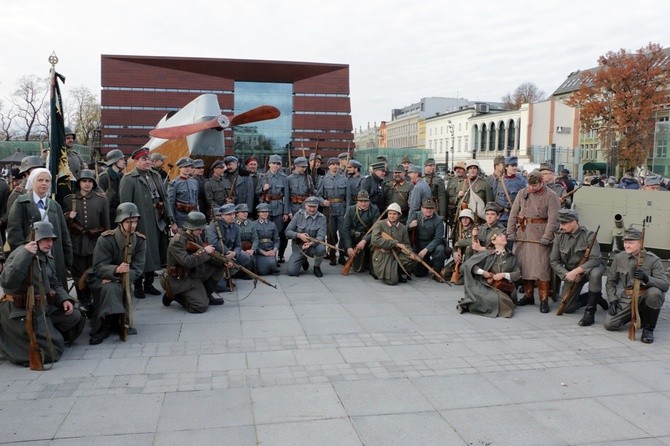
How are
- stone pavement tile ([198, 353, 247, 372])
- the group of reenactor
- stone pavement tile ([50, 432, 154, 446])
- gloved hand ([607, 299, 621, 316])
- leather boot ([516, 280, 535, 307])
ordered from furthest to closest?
1. leather boot ([516, 280, 535, 307])
2. gloved hand ([607, 299, 621, 316])
3. the group of reenactor
4. stone pavement tile ([198, 353, 247, 372])
5. stone pavement tile ([50, 432, 154, 446])

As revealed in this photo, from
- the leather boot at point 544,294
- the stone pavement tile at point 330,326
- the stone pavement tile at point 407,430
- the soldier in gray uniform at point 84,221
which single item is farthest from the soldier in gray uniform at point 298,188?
the stone pavement tile at point 407,430

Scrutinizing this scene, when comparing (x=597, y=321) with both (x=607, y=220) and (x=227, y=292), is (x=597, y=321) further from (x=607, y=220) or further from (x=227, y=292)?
(x=227, y=292)

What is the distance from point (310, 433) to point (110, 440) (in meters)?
1.34

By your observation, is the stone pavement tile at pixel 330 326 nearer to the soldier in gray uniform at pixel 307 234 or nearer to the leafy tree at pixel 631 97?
the soldier in gray uniform at pixel 307 234

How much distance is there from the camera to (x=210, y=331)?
20.5 ft

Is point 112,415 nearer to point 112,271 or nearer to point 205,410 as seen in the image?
point 205,410

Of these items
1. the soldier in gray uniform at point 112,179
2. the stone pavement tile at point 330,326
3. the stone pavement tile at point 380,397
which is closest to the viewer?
the stone pavement tile at point 380,397

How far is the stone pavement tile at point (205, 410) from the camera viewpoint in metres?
3.99

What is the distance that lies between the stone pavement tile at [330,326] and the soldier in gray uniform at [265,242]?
2783 mm

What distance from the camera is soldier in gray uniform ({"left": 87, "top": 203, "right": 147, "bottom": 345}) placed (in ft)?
19.3

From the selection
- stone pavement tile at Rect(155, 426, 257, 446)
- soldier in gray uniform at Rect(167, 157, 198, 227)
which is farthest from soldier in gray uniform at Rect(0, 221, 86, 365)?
soldier in gray uniform at Rect(167, 157, 198, 227)

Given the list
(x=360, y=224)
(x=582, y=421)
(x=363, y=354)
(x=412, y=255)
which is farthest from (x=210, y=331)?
(x=360, y=224)

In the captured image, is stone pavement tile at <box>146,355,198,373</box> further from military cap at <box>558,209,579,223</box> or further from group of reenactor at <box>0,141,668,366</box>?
military cap at <box>558,209,579,223</box>

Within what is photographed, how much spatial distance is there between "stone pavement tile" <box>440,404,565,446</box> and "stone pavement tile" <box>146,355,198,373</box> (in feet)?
7.67
